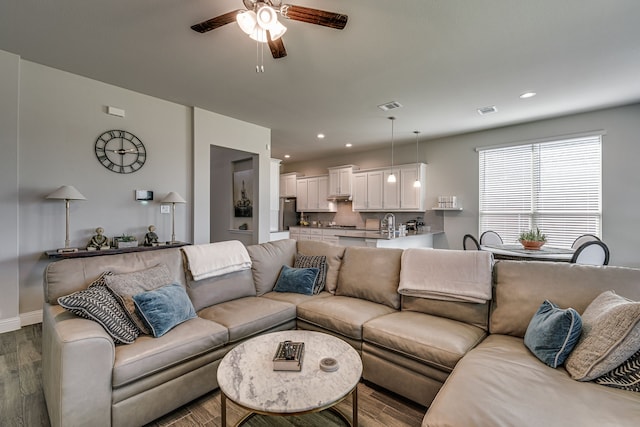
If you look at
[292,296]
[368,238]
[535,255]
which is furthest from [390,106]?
[292,296]

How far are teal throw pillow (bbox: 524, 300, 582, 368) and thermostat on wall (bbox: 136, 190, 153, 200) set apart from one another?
14.3 ft

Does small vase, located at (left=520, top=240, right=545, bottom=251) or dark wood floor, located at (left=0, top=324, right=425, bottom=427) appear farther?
small vase, located at (left=520, top=240, right=545, bottom=251)

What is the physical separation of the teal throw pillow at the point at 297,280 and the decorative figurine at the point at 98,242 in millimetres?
2184

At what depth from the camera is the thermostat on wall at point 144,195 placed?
391 centimetres

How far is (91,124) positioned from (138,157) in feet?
1.98

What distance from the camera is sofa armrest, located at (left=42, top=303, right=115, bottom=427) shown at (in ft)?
4.75

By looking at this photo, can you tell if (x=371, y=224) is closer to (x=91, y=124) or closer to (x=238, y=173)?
(x=238, y=173)

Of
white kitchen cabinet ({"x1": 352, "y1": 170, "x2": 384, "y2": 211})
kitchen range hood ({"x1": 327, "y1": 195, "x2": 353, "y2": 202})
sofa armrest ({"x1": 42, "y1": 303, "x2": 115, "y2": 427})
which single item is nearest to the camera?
sofa armrest ({"x1": 42, "y1": 303, "x2": 115, "y2": 427})

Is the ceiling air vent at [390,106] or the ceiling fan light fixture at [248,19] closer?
the ceiling fan light fixture at [248,19]

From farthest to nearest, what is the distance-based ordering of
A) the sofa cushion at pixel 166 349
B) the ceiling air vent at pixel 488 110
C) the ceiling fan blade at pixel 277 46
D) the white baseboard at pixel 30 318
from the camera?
the ceiling air vent at pixel 488 110 < the white baseboard at pixel 30 318 < the ceiling fan blade at pixel 277 46 < the sofa cushion at pixel 166 349

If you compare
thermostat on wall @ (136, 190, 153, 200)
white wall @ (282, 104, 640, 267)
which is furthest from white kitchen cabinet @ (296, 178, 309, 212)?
thermostat on wall @ (136, 190, 153, 200)

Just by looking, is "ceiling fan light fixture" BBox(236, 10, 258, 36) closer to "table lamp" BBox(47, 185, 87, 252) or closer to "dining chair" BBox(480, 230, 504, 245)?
"table lamp" BBox(47, 185, 87, 252)

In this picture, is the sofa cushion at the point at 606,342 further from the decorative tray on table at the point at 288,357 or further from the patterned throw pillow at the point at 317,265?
the patterned throw pillow at the point at 317,265

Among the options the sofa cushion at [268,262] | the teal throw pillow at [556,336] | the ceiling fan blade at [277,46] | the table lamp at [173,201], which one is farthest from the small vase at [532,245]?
the table lamp at [173,201]
